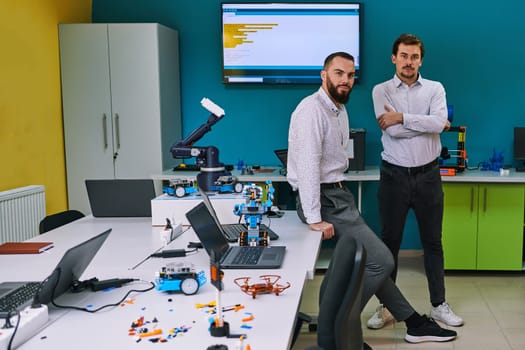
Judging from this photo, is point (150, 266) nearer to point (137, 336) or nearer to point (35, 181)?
point (137, 336)

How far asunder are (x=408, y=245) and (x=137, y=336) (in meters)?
4.12

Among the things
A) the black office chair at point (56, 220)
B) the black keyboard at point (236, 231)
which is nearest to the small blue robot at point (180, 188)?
the black keyboard at point (236, 231)

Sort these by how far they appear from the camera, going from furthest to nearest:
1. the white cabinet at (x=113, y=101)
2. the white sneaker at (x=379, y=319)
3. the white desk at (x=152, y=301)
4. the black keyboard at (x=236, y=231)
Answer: the white cabinet at (x=113, y=101) → the white sneaker at (x=379, y=319) → the black keyboard at (x=236, y=231) → the white desk at (x=152, y=301)

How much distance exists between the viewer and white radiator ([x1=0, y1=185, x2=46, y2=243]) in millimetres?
4098

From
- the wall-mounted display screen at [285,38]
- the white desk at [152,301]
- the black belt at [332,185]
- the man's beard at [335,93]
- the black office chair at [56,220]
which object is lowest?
the black office chair at [56,220]

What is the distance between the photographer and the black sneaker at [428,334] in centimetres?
357

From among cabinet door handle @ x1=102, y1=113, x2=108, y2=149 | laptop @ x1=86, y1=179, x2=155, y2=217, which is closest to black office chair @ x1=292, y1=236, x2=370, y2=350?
laptop @ x1=86, y1=179, x2=155, y2=217

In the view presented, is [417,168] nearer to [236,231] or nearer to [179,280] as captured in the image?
[236,231]

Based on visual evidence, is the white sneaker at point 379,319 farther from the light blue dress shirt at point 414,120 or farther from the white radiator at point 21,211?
the white radiator at point 21,211

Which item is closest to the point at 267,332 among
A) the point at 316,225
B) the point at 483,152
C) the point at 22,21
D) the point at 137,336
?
the point at 137,336

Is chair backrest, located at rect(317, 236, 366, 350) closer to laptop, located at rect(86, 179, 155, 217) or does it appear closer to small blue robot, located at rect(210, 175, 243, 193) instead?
small blue robot, located at rect(210, 175, 243, 193)

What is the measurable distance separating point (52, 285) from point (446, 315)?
2.72 meters

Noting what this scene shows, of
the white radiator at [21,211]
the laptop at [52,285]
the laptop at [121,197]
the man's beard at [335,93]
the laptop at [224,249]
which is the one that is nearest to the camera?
the laptop at [52,285]

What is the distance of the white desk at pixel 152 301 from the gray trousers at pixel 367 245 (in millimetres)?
169
